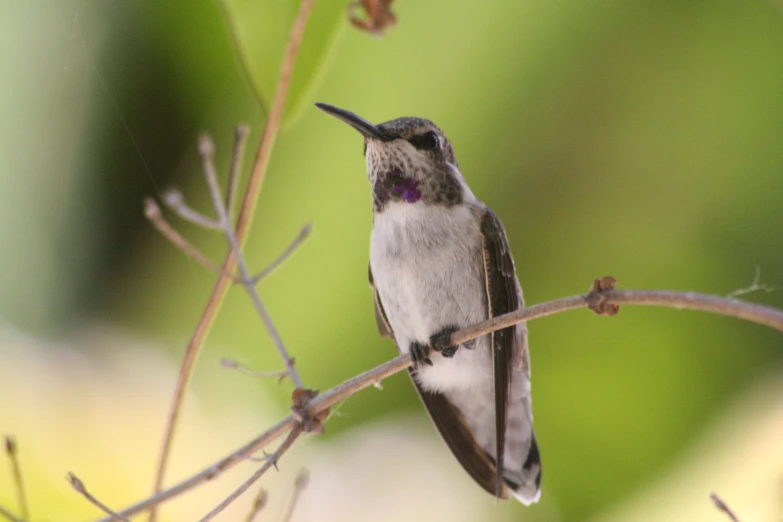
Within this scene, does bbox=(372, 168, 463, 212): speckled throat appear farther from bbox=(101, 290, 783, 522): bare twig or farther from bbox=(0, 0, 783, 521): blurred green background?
bbox=(101, 290, 783, 522): bare twig

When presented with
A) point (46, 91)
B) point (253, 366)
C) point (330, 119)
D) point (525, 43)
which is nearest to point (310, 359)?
point (253, 366)

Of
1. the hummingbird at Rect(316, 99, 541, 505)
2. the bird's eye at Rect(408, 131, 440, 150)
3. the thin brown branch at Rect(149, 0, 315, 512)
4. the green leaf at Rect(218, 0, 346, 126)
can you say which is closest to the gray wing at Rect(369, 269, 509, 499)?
the hummingbird at Rect(316, 99, 541, 505)

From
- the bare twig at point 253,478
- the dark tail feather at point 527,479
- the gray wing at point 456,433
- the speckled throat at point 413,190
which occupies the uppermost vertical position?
the speckled throat at point 413,190

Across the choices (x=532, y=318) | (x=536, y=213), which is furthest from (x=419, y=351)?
(x=532, y=318)

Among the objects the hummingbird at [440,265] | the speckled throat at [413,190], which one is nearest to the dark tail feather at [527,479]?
the hummingbird at [440,265]

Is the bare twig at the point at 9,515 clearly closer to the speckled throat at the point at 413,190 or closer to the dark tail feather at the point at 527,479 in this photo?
the speckled throat at the point at 413,190

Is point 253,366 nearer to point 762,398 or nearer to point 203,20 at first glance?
point 203,20

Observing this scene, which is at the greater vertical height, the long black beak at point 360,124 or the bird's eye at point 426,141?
the long black beak at point 360,124
